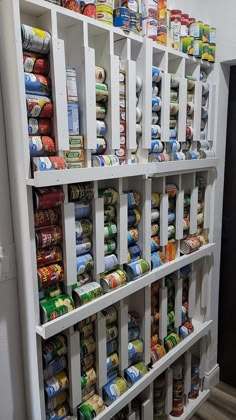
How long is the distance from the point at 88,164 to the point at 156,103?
49 cm

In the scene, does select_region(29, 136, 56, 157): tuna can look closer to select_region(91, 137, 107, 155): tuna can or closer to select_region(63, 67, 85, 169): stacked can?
select_region(63, 67, 85, 169): stacked can

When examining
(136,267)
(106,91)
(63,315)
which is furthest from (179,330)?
(106,91)

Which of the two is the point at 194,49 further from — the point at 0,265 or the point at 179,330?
the point at 179,330

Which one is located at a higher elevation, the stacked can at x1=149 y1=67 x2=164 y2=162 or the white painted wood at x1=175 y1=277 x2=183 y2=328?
the stacked can at x1=149 y1=67 x2=164 y2=162

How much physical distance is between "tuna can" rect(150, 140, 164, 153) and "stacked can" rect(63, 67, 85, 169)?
1.32 feet

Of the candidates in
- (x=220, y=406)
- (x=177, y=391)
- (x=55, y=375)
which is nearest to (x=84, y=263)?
(x=55, y=375)

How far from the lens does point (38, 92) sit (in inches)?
39.7

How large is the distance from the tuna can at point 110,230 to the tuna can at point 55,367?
0.49 meters

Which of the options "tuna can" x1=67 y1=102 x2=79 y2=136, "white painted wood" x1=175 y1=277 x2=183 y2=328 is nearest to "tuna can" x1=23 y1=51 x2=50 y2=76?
"tuna can" x1=67 y1=102 x2=79 y2=136

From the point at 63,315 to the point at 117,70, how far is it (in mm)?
904

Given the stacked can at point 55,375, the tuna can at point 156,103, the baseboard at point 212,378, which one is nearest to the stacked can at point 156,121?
the tuna can at point 156,103

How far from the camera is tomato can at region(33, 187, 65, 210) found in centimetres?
102

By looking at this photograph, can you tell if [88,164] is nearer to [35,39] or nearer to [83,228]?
[83,228]

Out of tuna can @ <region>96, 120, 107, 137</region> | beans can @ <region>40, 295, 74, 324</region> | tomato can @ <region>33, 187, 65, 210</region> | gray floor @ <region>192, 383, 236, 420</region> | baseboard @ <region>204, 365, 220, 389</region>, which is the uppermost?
tuna can @ <region>96, 120, 107, 137</region>
